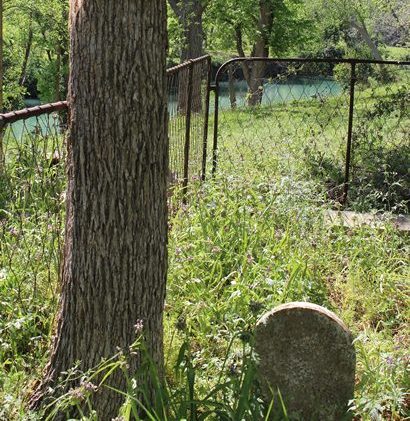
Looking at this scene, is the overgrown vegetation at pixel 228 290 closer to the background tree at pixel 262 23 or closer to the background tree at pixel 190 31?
the background tree at pixel 190 31

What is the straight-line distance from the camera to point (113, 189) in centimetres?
290

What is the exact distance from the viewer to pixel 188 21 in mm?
19328

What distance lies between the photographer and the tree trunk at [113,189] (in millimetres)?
2830

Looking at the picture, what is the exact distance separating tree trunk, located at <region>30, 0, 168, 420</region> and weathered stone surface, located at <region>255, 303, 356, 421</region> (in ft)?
1.68

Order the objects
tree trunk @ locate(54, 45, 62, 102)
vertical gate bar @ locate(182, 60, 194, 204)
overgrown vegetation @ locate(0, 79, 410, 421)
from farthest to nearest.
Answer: tree trunk @ locate(54, 45, 62, 102) → vertical gate bar @ locate(182, 60, 194, 204) → overgrown vegetation @ locate(0, 79, 410, 421)

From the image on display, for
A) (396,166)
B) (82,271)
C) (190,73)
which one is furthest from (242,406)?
(396,166)

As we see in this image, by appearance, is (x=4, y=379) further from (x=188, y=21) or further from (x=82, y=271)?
(x=188, y=21)

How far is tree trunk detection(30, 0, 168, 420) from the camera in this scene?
283 centimetres

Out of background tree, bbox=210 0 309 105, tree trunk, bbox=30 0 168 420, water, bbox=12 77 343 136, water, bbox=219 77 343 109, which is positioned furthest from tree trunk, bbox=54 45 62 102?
tree trunk, bbox=30 0 168 420

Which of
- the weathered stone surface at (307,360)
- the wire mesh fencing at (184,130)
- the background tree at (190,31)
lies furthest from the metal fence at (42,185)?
the background tree at (190,31)

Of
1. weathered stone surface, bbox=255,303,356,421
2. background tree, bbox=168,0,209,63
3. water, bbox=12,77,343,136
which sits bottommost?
weathered stone surface, bbox=255,303,356,421

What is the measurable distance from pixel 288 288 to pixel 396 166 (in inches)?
146

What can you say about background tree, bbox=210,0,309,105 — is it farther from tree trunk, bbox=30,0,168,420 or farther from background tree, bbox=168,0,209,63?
tree trunk, bbox=30,0,168,420

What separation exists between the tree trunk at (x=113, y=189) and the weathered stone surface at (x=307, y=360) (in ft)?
1.68
